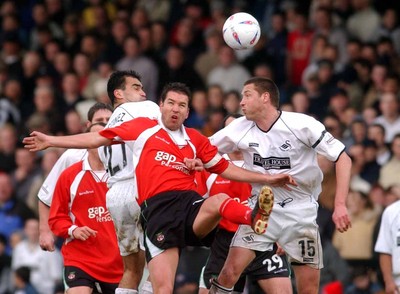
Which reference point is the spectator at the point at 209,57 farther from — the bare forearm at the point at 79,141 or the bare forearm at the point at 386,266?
the bare forearm at the point at 79,141

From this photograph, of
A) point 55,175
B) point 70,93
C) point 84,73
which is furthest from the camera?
point 84,73

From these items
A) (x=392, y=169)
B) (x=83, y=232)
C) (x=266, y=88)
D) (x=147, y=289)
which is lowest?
(x=147, y=289)

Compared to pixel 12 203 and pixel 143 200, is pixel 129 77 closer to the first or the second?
pixel 143 200

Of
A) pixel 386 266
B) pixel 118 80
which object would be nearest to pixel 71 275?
pixel 118 80

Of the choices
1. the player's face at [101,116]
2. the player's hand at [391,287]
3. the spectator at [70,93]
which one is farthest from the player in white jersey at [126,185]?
the spectator at [70,93]

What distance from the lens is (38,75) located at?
2153 cm

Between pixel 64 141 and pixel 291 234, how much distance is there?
8.02 ft

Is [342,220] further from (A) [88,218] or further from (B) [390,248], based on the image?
(A) [88,218]

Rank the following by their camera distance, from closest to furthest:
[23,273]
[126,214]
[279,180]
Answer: [279,180] < [126,214] < [23,273]

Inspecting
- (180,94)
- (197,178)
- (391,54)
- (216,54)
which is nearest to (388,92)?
(391,54)

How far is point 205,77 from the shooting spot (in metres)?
20.2

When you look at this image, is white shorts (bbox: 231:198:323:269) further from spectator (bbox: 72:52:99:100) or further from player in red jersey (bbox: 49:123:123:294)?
spectator (bbox: 72:52:99:100)

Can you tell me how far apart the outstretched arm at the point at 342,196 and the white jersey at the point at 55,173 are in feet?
9.18

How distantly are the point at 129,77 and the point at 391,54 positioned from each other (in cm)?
670
